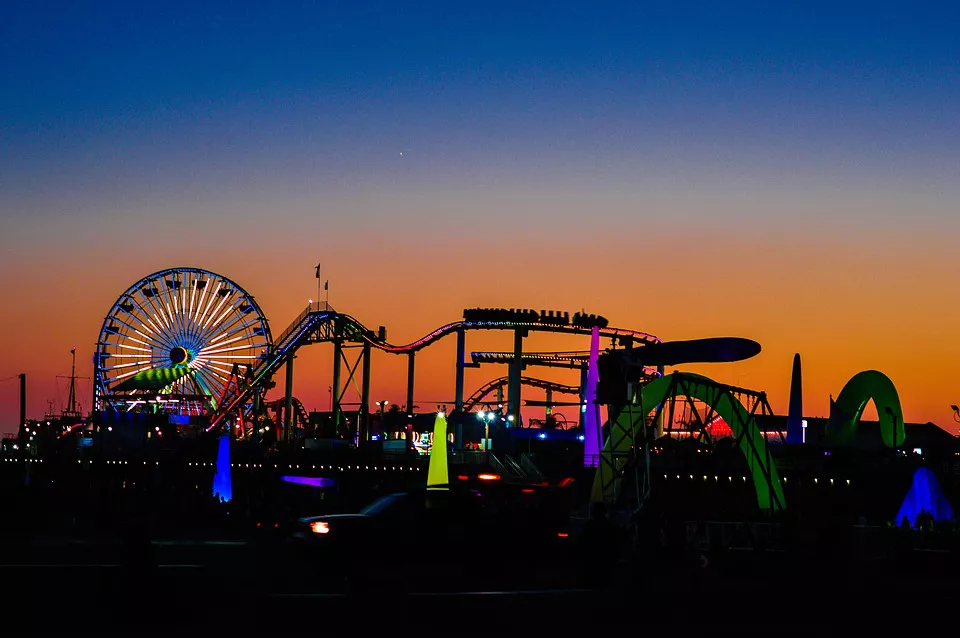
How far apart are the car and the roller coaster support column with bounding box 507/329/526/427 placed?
4916 centimetres

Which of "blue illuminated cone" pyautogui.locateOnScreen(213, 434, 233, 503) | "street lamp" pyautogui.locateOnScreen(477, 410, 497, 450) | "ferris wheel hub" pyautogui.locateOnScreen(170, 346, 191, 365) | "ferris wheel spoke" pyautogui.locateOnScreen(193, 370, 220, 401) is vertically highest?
"ferris wheel hub" pyautogui.locateOnScreen(170, 346, 191, 365)

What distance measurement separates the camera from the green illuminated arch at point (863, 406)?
53562 mm

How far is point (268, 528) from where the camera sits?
3017cm

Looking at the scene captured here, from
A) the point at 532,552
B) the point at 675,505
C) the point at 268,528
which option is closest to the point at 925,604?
the point at 532,552

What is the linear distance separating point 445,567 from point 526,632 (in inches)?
200

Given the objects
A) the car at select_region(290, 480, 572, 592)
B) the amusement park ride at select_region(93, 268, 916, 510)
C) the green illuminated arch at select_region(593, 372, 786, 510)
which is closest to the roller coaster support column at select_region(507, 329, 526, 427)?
the amusement park ride at select_region(93, 268, 916, 510)

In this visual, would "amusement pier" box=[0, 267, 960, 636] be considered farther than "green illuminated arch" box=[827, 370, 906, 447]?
No

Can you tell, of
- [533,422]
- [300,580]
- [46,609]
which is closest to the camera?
[46,609]

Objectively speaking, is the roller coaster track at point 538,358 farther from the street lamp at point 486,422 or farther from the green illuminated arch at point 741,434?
the green illuminated arch at point 741,434

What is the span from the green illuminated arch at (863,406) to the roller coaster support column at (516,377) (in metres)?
18.5

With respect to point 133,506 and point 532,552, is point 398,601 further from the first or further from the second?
point 532,552

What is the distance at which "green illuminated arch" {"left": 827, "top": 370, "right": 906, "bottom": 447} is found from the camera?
176 ft

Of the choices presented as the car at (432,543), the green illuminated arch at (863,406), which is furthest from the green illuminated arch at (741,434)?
Answer: the green illuminated arch at (863,406)

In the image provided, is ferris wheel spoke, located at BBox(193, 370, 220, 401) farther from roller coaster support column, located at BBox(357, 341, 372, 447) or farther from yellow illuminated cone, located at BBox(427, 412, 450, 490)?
yellow illuminated cone, located at BBox(427, 412, 450, 490)
